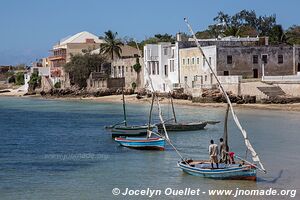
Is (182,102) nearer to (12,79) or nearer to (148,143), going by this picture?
(148,143)

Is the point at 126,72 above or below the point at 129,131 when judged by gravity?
above

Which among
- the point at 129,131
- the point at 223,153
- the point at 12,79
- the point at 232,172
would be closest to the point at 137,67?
the point at 129,131

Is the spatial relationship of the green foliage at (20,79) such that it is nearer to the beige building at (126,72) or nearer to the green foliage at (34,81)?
the green foliage at (34,81)

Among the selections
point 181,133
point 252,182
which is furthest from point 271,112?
point 252,182

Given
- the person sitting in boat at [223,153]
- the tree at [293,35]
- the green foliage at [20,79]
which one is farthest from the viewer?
the green foliage at [20,79]

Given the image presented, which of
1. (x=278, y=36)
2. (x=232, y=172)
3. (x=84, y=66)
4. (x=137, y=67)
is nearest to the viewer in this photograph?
(x=232, y=172)

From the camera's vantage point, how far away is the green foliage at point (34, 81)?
151262 millimetres

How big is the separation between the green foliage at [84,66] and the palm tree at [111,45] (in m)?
2.02

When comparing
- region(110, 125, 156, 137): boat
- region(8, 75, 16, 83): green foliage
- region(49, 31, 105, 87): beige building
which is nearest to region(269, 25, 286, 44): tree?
region(49, 31, 105, 87): beige building

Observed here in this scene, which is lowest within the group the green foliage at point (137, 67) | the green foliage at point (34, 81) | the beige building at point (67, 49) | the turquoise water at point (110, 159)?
the turquoise water at point (110, 159)

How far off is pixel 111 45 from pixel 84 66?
695 cm

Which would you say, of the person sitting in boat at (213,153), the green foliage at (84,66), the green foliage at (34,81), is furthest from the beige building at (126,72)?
the person sitting in boat at (213,153)

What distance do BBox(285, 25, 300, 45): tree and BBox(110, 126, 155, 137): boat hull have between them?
67.9 meters

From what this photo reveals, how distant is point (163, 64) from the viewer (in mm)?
92375
